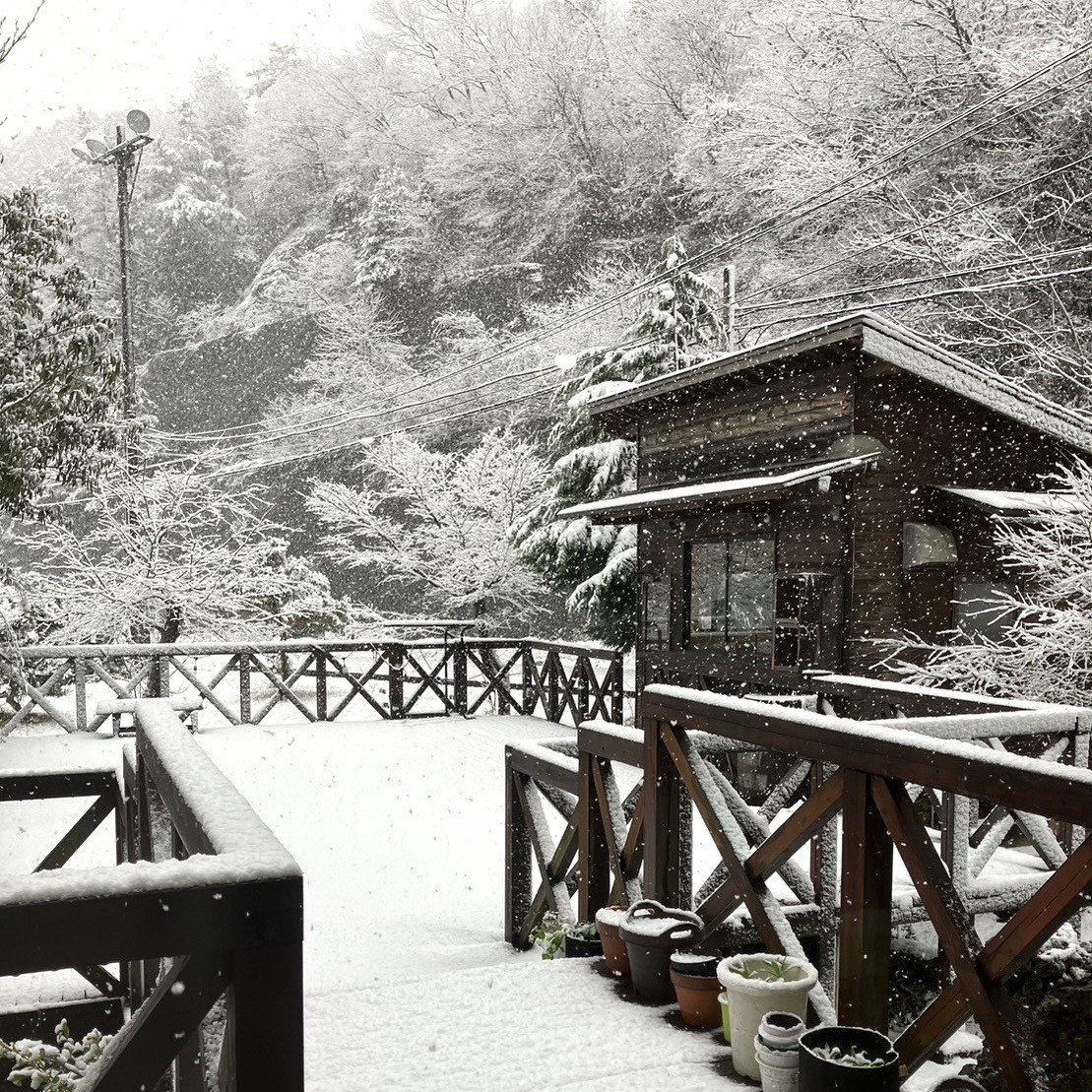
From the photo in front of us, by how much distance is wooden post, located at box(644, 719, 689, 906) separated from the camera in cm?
422

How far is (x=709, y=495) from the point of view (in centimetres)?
1037

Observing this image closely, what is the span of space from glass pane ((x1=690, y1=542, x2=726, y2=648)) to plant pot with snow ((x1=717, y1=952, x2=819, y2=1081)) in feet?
27.3

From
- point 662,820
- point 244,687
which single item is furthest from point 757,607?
point 662,820

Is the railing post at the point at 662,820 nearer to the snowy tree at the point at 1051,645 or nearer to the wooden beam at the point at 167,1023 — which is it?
the wooden beam at the point at 167,1023

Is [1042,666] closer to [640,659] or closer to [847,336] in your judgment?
[847,336]

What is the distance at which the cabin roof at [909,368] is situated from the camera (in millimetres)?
9383

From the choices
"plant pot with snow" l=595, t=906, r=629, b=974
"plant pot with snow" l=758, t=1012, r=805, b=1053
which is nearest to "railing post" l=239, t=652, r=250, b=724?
"plant pot with snow" l=595, t=906, r=629, b=974

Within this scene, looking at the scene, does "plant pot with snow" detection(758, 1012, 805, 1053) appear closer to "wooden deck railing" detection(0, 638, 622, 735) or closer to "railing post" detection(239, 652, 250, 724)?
"wooden deck railing" detection(0, 638, 622, 735)

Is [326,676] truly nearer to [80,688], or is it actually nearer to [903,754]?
[80,688]

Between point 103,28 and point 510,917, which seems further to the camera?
point 103,28

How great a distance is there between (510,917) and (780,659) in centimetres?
499

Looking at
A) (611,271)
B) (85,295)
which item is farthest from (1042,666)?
(611,271)

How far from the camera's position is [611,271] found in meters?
26.9

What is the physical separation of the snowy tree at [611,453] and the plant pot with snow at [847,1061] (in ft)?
37.1
